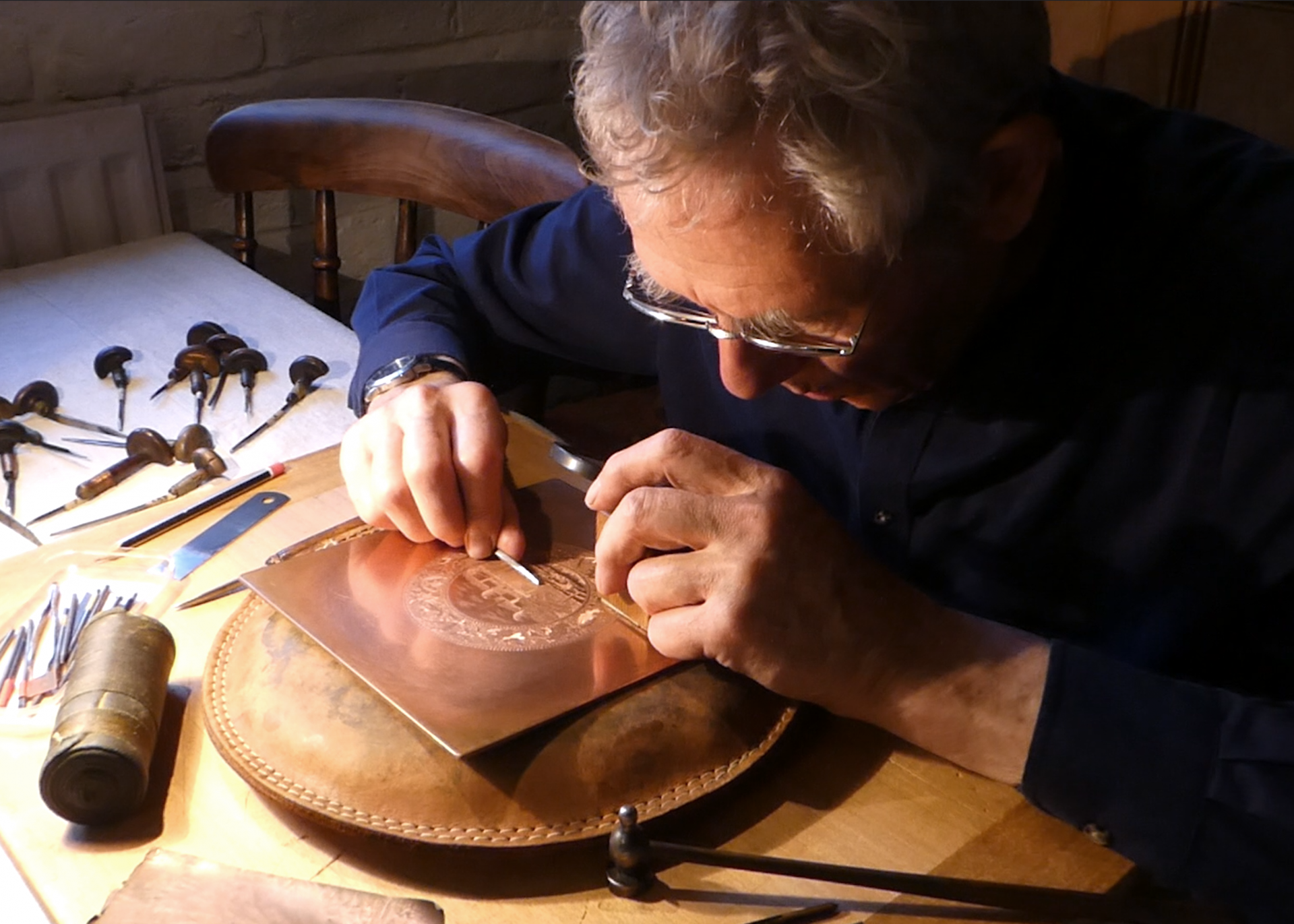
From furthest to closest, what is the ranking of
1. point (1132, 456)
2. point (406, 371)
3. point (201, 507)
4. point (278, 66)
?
point (278, 66) < point (406, 371) < point (201, 507) < point (1132, 456)

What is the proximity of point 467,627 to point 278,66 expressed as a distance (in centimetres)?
170

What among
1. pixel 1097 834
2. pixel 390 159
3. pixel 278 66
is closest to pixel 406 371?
pixel 390 159

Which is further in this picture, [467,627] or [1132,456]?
[1132,456]

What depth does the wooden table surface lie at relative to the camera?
78cm

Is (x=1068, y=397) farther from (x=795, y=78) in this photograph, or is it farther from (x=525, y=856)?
(x=525, y=856)

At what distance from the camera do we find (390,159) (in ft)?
6.25

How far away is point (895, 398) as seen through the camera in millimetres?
1105

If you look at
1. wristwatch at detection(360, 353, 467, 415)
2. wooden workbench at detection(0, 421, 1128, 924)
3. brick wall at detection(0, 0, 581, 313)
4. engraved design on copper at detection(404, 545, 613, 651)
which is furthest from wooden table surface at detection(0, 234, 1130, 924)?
brick wall at detection(0, 0, 581, 313)

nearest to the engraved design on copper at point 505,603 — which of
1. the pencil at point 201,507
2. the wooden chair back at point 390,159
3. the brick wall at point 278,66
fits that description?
the pencil at point 201,507

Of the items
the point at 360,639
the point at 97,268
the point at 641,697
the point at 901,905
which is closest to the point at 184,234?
the point at 97,268

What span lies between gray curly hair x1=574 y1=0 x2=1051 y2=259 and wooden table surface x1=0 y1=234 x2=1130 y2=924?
39cm

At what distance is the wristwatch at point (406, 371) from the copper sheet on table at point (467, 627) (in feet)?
0.94

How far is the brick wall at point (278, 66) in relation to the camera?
208cm

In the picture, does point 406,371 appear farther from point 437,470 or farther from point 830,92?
point 830,92
